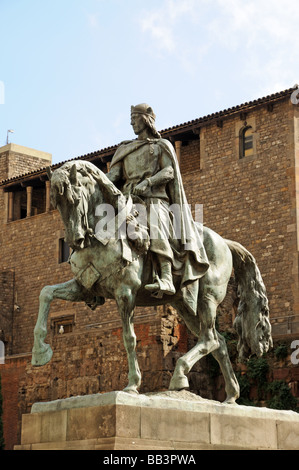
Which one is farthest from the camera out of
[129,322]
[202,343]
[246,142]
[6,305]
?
[6,305]

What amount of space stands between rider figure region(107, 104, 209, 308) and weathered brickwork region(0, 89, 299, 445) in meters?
16.5

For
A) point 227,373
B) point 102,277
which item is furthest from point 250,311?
point 102,277

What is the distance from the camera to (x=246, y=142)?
37.1 meters

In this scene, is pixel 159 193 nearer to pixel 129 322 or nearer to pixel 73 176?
pixel 73 176

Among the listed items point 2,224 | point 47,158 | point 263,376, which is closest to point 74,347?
point 263,376

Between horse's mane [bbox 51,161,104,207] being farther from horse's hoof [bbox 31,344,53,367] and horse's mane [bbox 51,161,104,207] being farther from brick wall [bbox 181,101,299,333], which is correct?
→ brick wall [bbox 181,101,299,333]

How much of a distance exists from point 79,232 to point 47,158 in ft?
127

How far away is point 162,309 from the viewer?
3012cm

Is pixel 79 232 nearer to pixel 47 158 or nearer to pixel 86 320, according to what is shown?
pixel 86 320

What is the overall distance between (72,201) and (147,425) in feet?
8.67

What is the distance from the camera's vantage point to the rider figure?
40.2 feet

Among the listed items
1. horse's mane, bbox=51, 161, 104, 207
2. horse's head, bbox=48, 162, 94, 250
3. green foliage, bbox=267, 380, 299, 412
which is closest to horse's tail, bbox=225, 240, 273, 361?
horse's mane, bbox=51, 161, 104, 207

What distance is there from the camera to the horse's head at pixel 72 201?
11.7 m

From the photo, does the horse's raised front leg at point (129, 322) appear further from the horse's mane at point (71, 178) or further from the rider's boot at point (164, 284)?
the horse's mane at point (71, 178)
